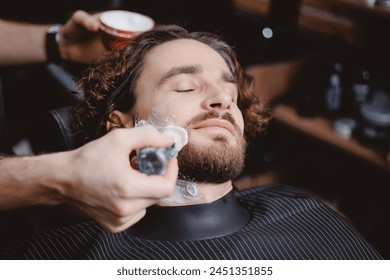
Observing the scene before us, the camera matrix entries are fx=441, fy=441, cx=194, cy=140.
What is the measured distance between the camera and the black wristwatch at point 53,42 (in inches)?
84.0

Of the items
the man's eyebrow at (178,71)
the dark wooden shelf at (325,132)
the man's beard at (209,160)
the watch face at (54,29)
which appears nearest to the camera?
the man's beard at (209,160)

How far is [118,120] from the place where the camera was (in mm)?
1724

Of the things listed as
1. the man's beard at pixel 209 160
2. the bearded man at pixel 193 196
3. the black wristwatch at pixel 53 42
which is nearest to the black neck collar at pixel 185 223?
the bearded man at pixel 193 196

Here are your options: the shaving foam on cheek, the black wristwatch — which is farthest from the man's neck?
the black wristwatch

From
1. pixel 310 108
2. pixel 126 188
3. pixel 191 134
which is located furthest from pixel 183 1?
pixel 126 188

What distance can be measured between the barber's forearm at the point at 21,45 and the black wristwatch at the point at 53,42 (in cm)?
2

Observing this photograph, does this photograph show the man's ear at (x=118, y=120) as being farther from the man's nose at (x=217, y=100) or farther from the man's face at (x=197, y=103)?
the man's nose at (x=217, y=100)

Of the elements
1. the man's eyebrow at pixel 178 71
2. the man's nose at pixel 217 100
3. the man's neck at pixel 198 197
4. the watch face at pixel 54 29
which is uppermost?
the man's eyebrow at pixel 178 71

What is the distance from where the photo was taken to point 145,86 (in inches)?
65.6

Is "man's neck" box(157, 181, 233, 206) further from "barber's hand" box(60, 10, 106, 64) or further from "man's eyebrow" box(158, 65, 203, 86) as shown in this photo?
"barber's hand" box(60, 10, 106, 64)

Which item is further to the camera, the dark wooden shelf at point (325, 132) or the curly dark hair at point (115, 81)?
the dark wooden shelf at point (325, 132)
